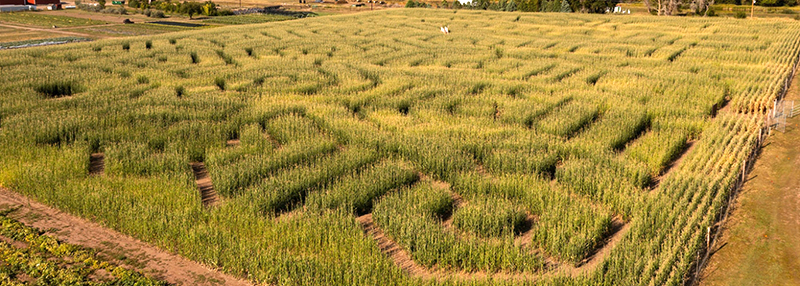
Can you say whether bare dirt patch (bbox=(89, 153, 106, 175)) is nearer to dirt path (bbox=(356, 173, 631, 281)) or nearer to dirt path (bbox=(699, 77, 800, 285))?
dirt path (bbox=(356, 173, 631, 281))

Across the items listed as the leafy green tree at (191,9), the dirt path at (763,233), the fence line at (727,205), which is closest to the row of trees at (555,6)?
the leafy green tree at (191,9)

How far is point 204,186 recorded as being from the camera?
11422mm

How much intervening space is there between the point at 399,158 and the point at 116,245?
5.82 m

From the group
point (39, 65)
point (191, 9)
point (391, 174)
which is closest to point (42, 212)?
point (391, 174)

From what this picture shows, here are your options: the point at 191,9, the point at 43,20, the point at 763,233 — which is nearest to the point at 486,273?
the point at 763,233

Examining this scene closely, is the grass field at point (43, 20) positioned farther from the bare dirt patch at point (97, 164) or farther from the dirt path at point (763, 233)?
the dirt path at point (763, 233)

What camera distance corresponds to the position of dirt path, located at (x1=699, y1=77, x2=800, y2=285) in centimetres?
796

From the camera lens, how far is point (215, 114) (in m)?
15.9

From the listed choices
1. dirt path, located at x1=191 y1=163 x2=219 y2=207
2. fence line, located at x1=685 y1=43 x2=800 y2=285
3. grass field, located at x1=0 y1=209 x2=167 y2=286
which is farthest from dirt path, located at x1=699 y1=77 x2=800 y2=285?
dirt path, located at x1=191 y1=163 x2=219 y2=207

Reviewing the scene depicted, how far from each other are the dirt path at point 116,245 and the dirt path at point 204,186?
1611mm

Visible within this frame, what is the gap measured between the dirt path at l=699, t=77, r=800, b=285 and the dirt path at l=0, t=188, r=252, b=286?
6.69 metres

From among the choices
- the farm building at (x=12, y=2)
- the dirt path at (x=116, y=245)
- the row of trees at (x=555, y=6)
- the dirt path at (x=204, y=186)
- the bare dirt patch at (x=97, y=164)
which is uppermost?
the farm building at (x=12, y=2)

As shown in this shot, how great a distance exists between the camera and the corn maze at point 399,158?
822cm

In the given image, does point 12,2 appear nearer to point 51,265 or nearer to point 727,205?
point 51,265
